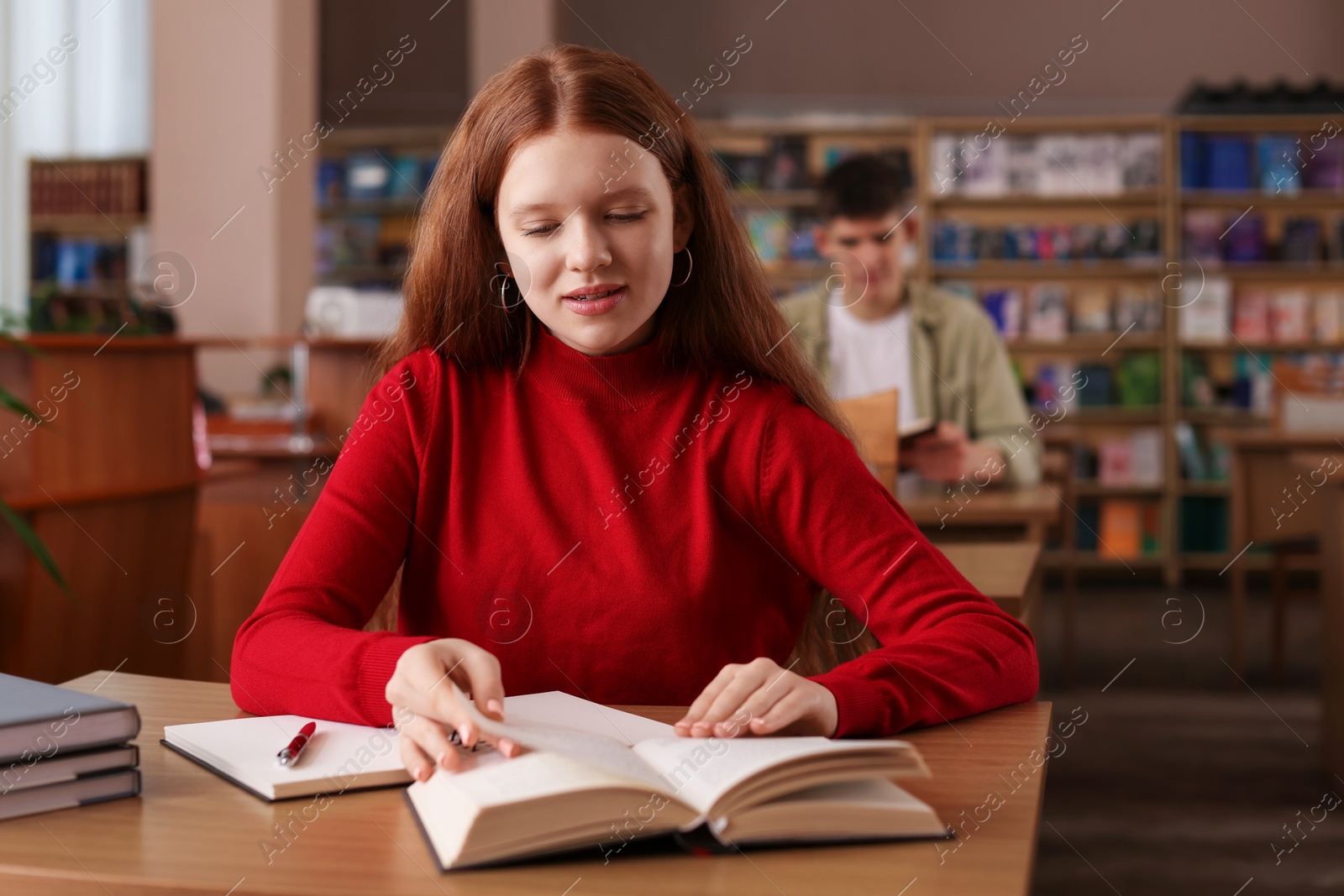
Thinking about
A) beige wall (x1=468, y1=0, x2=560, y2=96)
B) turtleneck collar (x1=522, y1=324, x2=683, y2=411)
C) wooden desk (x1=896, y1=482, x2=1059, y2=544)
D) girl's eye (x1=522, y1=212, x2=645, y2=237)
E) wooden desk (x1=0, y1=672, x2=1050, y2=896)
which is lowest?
wooden desk (x1=896, y1=482, x2=1059, y2=544)

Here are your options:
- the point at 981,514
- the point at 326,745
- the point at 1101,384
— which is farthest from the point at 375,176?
the point at 326,745

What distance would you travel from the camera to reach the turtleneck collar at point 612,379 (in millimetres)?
1355

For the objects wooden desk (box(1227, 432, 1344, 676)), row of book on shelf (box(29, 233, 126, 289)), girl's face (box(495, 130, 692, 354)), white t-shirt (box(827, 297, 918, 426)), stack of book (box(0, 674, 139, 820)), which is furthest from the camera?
row of book on shelf (box(29, 233, 126, 289))

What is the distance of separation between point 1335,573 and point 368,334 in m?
3.52

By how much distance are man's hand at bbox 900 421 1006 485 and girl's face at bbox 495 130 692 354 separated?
161cm

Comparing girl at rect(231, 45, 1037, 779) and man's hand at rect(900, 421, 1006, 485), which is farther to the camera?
man's hand at rect(900, 421, 1006, 485)

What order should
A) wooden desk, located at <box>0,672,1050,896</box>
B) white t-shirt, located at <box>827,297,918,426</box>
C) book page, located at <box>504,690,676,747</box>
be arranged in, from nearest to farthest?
wooden desk, located at <box>0,672,1050,896</box> → book page, located at <box>504,690,676,747</box> → white t-shirt, located at <box>827,297,918,426</box>

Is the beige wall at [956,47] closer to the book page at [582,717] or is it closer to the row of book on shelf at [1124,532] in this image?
the row of book on shelf at [1124,532]

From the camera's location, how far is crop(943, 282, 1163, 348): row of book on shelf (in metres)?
6.66

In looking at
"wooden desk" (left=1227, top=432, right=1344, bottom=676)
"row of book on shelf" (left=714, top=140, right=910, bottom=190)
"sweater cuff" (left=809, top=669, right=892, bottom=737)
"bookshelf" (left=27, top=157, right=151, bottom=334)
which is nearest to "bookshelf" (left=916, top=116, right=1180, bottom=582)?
"row of book on shelf" (left=714, top=140, right=910, bottom=190)

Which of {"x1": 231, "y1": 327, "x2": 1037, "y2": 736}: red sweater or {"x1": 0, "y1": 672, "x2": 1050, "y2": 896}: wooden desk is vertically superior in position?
{"x1": 231, "y1": 327, "x2": 1037, "y2": 736}: red sweater

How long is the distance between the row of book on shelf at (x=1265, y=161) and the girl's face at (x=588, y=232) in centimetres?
615

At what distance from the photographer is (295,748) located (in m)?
0.93

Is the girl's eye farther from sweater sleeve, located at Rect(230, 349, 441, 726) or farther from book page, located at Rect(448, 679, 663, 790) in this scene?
book page, located at Rect(448, 679, 663, 790)
